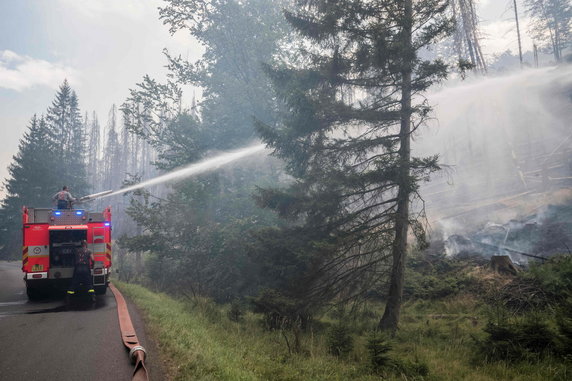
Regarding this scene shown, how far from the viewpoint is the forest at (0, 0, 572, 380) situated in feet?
24.6

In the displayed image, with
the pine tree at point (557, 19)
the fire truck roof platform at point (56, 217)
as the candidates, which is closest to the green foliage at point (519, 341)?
the fire truck roof platform at point (56, 217)

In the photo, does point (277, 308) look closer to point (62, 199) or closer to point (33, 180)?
point (62, 199)

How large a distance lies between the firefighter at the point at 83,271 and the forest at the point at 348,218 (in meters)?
1.69

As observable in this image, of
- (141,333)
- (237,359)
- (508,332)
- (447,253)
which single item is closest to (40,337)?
(141,333)

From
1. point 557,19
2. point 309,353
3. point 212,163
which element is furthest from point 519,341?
point 557,19

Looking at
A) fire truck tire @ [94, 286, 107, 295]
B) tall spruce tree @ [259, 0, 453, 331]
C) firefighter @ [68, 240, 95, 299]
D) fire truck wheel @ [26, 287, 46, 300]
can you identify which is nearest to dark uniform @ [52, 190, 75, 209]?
firefighter @ [68, 240, 95, 299]

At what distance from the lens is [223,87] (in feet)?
80.1

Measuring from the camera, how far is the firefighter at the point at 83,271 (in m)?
10.5

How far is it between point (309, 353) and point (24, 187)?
138 ft

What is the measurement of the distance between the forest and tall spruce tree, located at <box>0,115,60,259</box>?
18687mm

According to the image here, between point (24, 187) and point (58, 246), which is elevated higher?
point (24, 187)

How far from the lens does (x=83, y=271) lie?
34.9 feet

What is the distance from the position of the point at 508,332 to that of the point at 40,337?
30.7 feet

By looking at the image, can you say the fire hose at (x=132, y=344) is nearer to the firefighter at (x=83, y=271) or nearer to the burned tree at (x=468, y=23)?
the firefighter at (x=83, y=271)
